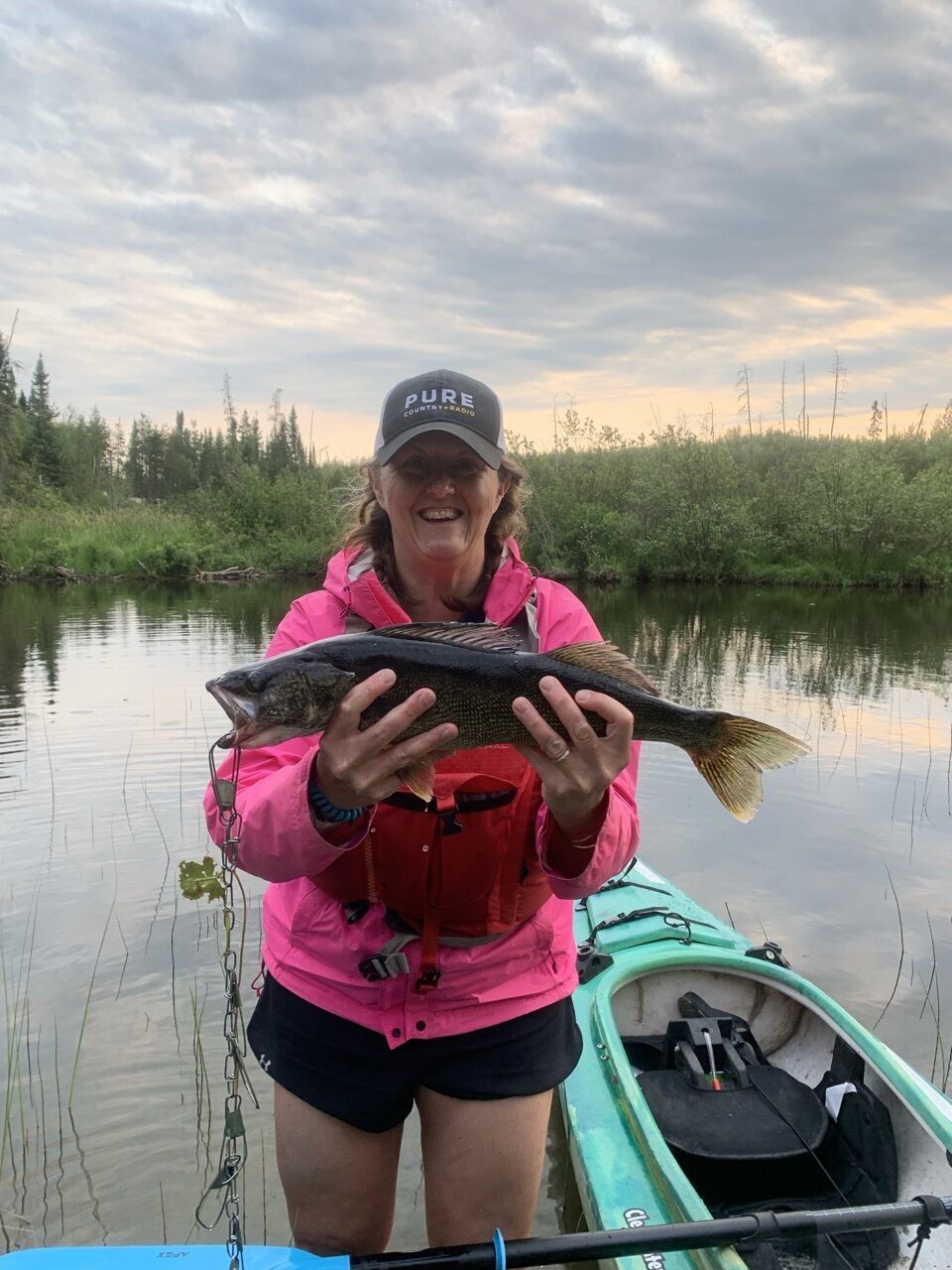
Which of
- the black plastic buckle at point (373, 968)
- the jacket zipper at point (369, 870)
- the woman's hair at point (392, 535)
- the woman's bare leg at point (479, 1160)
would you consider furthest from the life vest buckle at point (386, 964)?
the woman's hair at point (392, 535)

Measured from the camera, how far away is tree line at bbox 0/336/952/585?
42.2 meters

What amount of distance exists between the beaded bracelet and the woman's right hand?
13 millimetres

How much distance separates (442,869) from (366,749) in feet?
1.63

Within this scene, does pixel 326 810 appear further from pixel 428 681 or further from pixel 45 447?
pixel 45 447

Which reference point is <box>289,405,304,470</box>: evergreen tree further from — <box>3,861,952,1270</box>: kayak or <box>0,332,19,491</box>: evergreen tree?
<box>3,861,952,1270</box>: kayak

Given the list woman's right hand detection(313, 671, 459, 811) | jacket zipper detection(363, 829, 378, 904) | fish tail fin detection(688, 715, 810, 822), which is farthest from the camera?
fish tail fin detection(688, 715, 810, 822)

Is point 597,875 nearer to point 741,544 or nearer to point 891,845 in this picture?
point 891,845

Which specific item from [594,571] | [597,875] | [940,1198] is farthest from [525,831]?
[594,571]

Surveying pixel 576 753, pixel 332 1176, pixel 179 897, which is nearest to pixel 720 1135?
pixel 332 1176

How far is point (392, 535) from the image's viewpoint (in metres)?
2.98

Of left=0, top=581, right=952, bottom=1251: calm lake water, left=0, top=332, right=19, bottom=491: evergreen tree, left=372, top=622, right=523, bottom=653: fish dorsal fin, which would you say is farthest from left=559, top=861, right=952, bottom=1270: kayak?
left=0, top=332, right=19, bottom=491: evergreen tree

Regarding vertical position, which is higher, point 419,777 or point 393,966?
point 419,777

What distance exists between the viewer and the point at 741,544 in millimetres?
44469

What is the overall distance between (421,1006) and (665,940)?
3.63m
